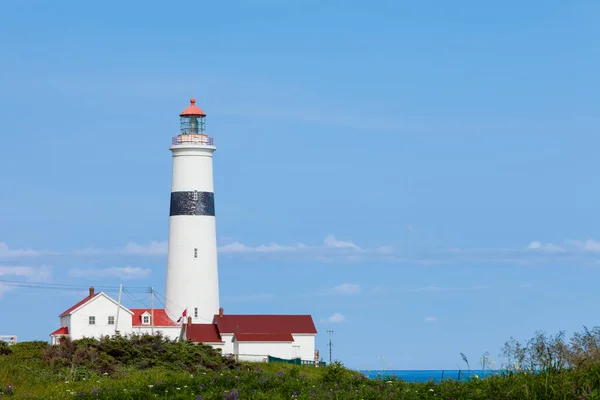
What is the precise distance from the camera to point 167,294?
48.6 m

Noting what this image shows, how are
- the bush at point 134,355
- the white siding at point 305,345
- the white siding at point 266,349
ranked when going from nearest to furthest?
1. the bush at point 134,355
2. the white siding at point 266,349
3. the white siding at point 305,345

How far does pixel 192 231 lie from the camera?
155 ft

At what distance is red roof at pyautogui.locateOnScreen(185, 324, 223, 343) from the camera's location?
157ft

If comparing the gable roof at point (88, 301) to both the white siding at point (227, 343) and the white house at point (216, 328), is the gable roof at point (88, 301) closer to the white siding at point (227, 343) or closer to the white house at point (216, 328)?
the white house at point (216, 328)

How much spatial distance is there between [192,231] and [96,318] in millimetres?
7665

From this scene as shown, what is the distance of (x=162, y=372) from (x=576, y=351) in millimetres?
15218

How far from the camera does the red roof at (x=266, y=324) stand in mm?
50594

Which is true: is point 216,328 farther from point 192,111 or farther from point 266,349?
point 192,111

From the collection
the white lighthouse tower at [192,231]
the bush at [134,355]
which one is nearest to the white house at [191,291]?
the white lighthouse tower at [192,231]

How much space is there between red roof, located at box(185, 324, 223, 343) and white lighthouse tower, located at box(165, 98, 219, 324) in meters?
0.43

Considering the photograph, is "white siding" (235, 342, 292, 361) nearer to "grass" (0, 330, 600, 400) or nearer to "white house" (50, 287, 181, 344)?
"white house" (50, 287, 181, 344)

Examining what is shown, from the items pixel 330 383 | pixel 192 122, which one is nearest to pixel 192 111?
pixel 192 122

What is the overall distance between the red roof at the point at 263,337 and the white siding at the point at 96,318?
6.43m

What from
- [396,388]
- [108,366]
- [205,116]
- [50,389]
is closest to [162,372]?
[108,366]
